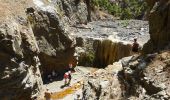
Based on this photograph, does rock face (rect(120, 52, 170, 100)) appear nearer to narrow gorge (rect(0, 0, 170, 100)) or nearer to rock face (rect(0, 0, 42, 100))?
narrow gorge (rect(0, 0, 170, 100))

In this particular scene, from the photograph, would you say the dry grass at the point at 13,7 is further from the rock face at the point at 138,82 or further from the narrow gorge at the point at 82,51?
the rock face at the point at 138,82

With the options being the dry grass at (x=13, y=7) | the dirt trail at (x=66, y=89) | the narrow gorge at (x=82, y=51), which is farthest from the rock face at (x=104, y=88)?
the dirt trail at (x=66, y=89)

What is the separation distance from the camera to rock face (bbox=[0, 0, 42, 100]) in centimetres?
2194

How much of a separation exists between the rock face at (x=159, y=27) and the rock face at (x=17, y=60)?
9.46 metres

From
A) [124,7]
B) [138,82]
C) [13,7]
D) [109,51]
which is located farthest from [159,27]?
[124,7]

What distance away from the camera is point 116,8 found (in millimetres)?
57750

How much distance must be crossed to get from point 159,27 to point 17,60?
10807 mm

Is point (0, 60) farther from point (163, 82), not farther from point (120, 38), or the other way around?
point (120, 38)

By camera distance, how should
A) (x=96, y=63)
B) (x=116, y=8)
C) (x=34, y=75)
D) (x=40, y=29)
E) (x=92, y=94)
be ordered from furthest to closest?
(x=116, y=8), (x=96, y=63), (x=40, y=29), (x=34, y=75), (x=92, y=94)

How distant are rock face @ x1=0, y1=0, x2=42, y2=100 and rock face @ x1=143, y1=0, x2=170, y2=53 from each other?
9.46 m

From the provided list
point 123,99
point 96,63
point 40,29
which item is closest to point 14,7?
point 40,29

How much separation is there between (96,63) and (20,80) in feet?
54.8

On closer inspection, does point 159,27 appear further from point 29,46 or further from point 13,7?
point 13,7

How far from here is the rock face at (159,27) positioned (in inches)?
568
